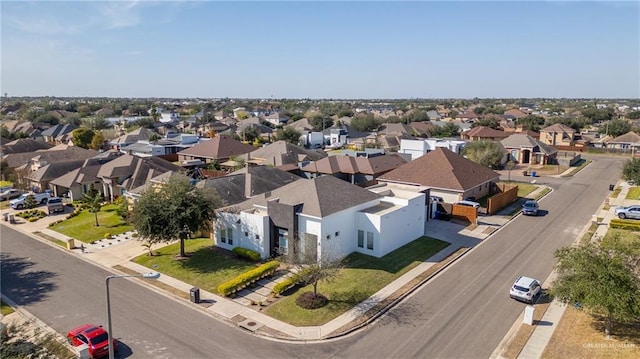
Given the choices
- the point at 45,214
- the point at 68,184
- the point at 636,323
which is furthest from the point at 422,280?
the point at 68,184

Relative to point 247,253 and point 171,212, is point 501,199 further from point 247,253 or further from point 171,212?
point 171,212

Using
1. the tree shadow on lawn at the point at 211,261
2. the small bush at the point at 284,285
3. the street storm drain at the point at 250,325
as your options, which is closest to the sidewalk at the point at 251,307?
the street storm drain at the point at 250,325

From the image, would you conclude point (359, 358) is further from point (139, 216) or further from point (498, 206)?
point (498, 206)

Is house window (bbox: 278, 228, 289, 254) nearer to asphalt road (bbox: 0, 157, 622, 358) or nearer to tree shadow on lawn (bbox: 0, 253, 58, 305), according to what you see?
asphalt road (bbox: 0, 157, 622, 358)

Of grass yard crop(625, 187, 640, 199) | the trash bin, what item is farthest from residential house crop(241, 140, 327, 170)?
grass yard crop(625, 187, 640, 199)

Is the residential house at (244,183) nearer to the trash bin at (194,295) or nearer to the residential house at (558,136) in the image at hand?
the trash bin at (194,295)
